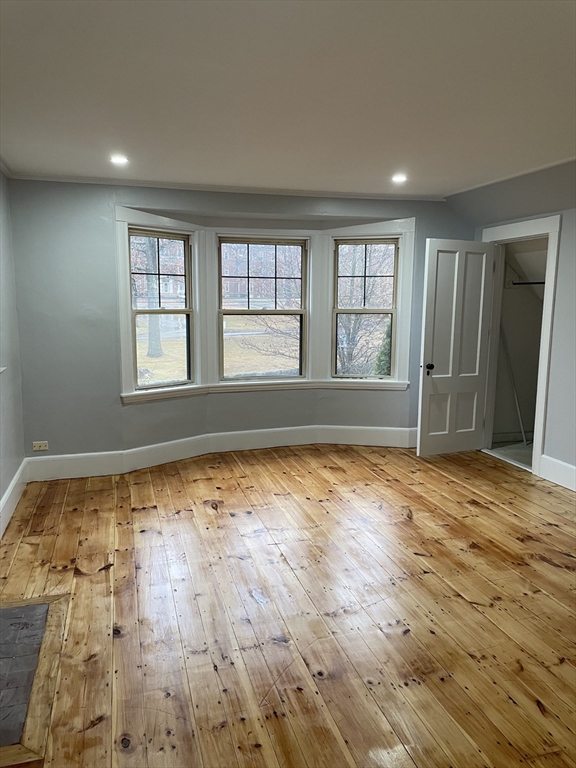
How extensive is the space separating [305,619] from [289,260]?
146 inches

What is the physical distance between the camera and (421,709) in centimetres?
199

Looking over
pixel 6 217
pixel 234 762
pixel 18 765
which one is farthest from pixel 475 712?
pixel 6 217

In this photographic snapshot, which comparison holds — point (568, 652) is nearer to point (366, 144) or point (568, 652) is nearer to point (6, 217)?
point (366, 144)

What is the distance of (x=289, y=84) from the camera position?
2.33 metres

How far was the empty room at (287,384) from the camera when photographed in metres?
1.90

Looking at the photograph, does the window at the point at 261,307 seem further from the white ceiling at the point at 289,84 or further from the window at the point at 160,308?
the white ceiling at the point at 289,84

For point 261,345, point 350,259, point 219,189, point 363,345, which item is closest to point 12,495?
point 261,345

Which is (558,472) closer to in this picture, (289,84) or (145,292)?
(289,84)

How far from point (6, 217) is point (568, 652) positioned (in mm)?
4507

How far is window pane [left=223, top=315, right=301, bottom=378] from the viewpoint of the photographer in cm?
529

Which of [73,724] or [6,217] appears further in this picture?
[6,217]

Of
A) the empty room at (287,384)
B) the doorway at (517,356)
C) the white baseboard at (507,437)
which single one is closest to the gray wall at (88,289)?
the empty room at (287,384)

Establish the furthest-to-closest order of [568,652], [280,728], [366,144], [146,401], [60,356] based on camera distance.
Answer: [146,401]
[60,356]
[366,144]
[568,652]
[280,728]

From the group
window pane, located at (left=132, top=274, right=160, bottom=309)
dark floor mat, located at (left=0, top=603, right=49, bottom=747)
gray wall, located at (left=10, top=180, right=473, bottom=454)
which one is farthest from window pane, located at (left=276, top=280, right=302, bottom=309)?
dark floor mat, located at (left=0, top=603, right=49, bottom=747)
